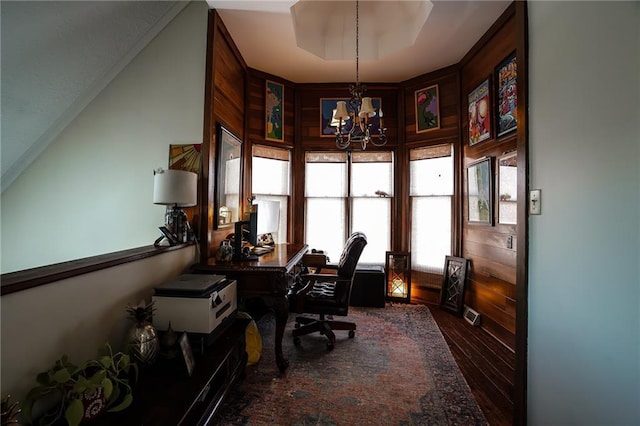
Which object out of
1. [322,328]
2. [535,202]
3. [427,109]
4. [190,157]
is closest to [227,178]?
[190,157]

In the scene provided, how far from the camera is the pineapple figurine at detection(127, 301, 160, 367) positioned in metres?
1.24

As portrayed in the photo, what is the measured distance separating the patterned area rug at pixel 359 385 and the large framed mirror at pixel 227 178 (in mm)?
1297

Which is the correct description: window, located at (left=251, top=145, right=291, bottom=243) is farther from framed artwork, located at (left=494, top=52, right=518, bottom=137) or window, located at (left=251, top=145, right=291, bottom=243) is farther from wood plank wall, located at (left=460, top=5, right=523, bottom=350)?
framed artwork, located at (left=494, top=52, right=518, bottom=137)

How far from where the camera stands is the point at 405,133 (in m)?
3.62

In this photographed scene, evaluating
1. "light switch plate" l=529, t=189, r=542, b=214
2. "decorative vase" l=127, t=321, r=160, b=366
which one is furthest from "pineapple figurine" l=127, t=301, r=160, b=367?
"light switch plate" l=529, t=189, r=542, b=214

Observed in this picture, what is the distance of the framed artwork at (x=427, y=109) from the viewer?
133 inches

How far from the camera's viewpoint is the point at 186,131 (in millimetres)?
2178

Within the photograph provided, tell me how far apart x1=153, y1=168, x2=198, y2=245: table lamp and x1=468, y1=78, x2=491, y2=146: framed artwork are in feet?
9.62

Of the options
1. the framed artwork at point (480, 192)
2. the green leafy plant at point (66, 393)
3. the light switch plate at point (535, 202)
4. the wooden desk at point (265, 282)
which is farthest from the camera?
the framed artwork at point (480, 192)

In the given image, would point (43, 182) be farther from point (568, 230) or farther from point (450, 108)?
point (450, 108)

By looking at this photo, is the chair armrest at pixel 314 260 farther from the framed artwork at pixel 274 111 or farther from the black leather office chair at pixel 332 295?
the framed artwork at pixel 274 111

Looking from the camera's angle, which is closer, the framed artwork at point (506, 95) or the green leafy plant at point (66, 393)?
the green leafy plant at point (66, 393)

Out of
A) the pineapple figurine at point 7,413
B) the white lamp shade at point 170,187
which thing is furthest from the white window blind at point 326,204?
the pineapple figurine at point 7,413

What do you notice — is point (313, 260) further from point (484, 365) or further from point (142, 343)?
point (142, 343)
